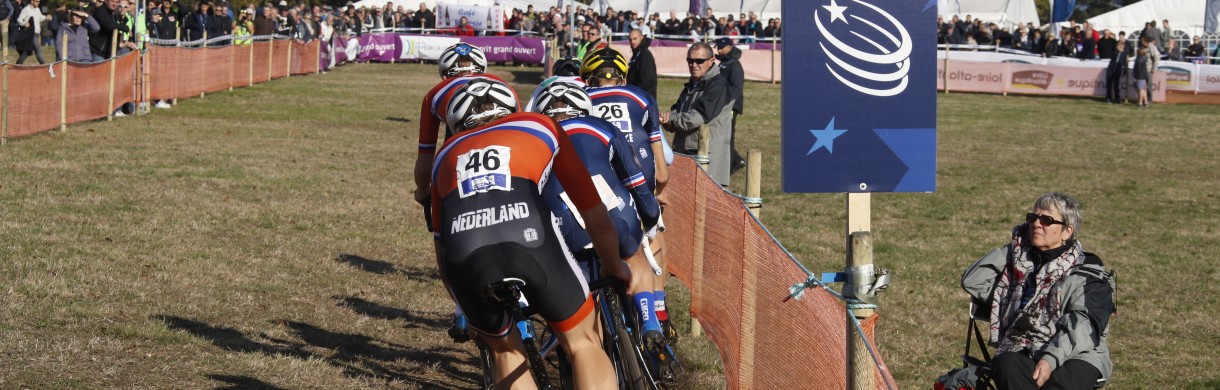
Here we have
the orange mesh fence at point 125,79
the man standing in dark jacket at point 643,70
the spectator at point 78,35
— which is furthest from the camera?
the spectator at point 78,35

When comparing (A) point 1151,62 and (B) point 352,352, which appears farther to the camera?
(A) point 1151,62

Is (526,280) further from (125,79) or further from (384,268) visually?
(125,79)

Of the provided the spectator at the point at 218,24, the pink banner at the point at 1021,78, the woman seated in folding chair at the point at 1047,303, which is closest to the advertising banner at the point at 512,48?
the pink banner at the point at 1021,78

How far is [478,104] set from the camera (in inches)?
217

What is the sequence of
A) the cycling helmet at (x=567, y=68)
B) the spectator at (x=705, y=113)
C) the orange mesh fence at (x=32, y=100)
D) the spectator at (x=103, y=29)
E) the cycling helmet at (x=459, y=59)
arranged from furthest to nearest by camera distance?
1. the spectator at (x=103, y=29)
2. the orange mesh fence at (x=32, y=100)
3. the spectator at (x=705, y=113)
4. the cycling helmet at (x=567, y=68)
5. the cycling helmet at (x=459, y=59)

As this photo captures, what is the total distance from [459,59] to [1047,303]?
352 cm

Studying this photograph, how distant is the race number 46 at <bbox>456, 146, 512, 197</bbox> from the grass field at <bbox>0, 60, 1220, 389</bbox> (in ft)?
10.4

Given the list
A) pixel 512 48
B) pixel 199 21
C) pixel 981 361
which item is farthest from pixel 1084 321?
pixel 512 48

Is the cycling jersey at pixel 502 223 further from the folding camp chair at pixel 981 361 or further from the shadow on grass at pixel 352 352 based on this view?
→ the shadow on grass at pixel 352 352

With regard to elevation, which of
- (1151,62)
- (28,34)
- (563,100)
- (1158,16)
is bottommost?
(563,100)

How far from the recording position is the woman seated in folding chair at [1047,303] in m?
6.37

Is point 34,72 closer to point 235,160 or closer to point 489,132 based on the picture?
point 235,160

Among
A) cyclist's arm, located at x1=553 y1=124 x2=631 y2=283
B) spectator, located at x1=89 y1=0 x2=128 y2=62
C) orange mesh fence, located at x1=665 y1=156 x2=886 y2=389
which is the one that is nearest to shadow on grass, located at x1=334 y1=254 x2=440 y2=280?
orange mesh fence, located at x1=665 y1=156 x2=886 y2=389

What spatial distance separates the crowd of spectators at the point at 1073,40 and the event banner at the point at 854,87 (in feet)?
107
